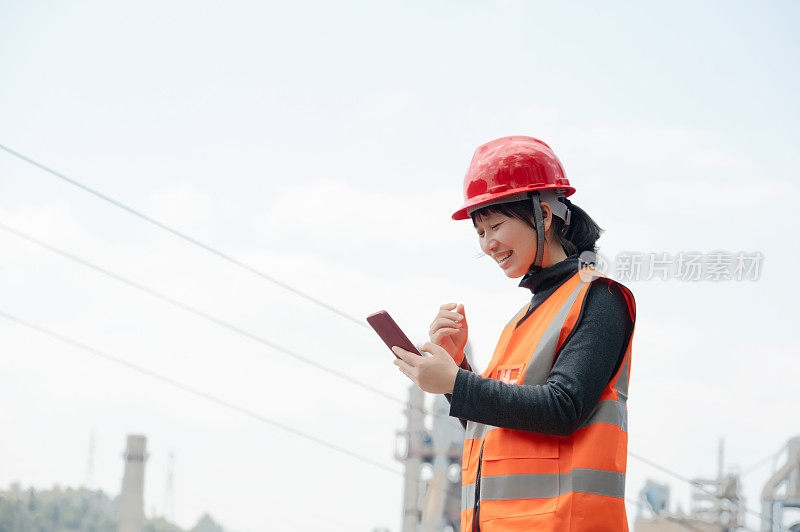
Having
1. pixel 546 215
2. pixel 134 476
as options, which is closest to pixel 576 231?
pixel 546 215

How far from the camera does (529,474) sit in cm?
234

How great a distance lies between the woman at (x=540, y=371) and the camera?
2275 millimetres

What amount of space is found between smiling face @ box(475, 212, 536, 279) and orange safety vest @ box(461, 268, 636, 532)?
5.4 inches

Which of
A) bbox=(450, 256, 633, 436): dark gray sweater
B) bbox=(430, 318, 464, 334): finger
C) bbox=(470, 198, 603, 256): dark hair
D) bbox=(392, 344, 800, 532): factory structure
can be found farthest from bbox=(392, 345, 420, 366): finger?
bbox=(392, 344, 800, 532): factory structure

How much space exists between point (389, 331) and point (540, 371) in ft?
1.38

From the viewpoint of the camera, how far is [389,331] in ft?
→ 8.10

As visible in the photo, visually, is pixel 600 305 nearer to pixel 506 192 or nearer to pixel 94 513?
pixel 506 192

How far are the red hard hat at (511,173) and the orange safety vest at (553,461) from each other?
29cm

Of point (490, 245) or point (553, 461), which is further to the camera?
point (490, 245)

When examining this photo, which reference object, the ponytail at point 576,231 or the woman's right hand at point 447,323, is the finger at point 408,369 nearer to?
the woman's right hand at point 447,323

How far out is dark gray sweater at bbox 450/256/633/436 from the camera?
7.45 feet

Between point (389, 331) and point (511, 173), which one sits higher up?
point (511, 173)

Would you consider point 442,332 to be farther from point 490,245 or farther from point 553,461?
point 553,461

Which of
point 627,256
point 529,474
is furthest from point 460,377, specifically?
point 627,256
